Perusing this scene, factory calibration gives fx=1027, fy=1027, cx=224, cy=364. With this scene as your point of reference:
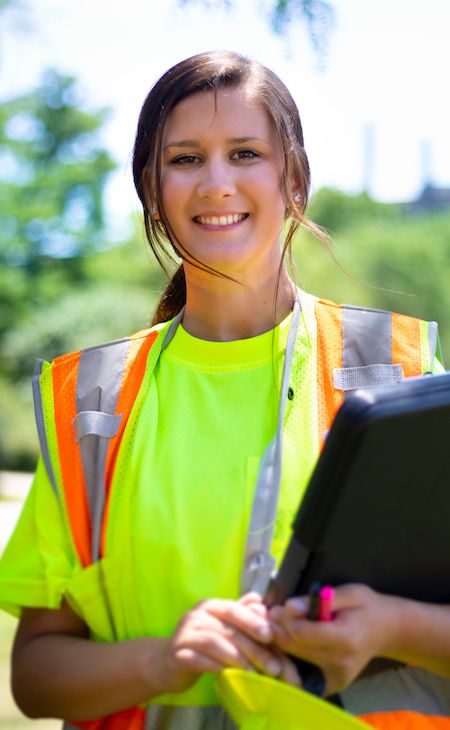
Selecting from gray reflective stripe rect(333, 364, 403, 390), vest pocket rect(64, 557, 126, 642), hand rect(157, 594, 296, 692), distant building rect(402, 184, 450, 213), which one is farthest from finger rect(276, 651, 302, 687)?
distant building rect(402, 184, 450, 213)

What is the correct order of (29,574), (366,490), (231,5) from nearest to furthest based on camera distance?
1. (366,490)
2. (29,574)
3. (231,5)

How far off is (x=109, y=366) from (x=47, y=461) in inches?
8.5

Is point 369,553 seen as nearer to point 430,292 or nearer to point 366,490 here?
point 366,490

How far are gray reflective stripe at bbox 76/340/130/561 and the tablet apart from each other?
1.29ft

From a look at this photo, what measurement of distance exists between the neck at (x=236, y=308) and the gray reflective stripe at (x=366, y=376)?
0.19 metres

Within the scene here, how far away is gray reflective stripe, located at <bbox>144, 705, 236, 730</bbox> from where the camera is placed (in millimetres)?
1628

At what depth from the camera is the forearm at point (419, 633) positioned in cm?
149

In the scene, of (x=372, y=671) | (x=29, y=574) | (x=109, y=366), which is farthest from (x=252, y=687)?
(x=109, y=366)

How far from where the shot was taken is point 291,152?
73.9 inches

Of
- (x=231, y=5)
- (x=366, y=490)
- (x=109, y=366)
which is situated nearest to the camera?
(x=366, y=490)

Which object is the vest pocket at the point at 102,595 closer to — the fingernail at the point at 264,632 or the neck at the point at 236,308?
the fingernail at the point at 264,632

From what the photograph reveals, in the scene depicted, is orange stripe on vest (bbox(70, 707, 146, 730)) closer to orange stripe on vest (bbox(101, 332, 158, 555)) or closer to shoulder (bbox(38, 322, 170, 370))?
orange stripe on vest (bbox(101, 332, 158, 555))

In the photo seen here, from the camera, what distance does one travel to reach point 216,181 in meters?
1.77

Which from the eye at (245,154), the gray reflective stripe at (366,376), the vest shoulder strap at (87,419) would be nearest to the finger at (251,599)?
the vest shoulder strap at (87,419)
